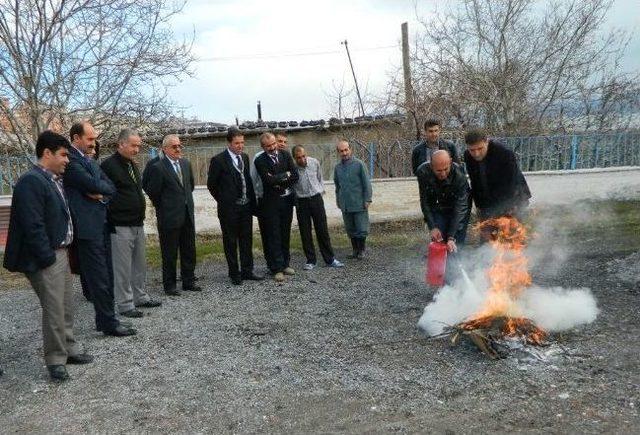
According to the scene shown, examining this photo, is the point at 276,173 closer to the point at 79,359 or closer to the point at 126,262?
the point at 126,262

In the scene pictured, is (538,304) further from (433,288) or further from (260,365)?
(260,365)

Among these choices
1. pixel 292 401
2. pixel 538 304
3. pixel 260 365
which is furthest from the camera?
pixel 538 304

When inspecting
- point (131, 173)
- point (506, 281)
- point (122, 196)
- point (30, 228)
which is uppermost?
point (131, 173)

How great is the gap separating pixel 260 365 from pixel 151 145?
9614mm

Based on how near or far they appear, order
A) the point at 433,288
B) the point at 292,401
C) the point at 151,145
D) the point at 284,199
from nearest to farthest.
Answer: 1. the point at 292,401
2. the point at 433,288
3. the point at 284,199
4. the point at 151,145

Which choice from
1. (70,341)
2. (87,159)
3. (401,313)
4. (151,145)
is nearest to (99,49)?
(151,145)

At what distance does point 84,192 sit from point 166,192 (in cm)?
166

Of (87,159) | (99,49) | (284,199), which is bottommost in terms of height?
(284,199)

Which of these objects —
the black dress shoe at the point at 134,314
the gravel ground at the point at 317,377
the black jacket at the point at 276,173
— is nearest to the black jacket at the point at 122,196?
the black dress shoe at the point at 134,314

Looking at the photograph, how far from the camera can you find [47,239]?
438cm

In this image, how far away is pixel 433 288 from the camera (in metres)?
6.86

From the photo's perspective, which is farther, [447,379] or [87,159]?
[87,159]

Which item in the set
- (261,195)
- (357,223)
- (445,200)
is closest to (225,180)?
(261,195)

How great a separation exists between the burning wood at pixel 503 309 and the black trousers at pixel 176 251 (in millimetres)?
3834
